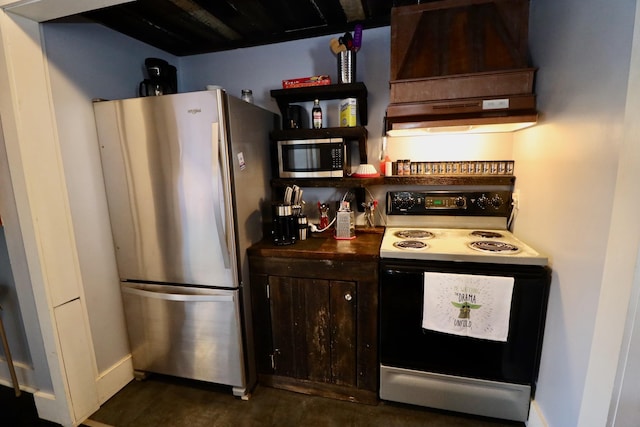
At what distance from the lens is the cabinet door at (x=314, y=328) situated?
5.27 feet

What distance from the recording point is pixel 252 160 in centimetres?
176

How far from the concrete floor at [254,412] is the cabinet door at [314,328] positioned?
149 millimetres

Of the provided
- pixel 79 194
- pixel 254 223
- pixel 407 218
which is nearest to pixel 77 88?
pixel 79 194

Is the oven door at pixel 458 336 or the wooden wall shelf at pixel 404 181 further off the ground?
the wooden wall shelf at pixel 404 181

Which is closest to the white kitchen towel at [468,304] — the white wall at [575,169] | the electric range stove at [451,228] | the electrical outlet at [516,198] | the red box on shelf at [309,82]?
the electric range stove at [451,228]

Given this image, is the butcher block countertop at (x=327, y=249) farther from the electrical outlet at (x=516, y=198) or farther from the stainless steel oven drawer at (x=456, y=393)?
the electrical outlet at (x=516, y=198)

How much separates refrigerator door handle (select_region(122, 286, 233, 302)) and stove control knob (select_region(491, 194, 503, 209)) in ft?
5.89

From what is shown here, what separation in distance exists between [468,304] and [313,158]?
1251mm

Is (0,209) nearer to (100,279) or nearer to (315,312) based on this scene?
(100,279)

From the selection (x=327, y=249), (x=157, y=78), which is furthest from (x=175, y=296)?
(x=157, y=78)

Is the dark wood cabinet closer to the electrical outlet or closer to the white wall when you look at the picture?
the white wall

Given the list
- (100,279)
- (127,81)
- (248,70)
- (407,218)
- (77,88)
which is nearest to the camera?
(77,88)

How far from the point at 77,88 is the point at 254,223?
49.1 inches

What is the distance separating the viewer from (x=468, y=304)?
4.66ft
